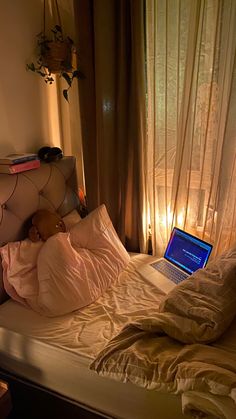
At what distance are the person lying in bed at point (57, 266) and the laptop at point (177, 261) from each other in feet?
0.64

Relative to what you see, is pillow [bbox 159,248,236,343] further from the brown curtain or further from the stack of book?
the stack of book

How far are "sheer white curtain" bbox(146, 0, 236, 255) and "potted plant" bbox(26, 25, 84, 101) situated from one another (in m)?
0.45

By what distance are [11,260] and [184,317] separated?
789 millimetres

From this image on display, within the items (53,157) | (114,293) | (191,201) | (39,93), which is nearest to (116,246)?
(114,293)

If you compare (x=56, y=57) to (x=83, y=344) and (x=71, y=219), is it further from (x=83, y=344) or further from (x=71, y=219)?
(x=83, y=344)

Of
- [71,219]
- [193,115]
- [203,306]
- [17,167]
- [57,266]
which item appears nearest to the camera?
[203,306]

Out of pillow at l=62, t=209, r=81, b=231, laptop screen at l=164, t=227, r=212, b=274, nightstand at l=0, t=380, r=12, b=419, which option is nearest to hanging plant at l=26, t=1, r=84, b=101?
pillow at l=62, t=209, r=81, b=231

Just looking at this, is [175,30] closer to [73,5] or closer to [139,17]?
[139,17]

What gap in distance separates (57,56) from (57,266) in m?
1.17

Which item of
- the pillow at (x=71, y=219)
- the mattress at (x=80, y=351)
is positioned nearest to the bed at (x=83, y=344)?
the mattress at (x=80, y=351)

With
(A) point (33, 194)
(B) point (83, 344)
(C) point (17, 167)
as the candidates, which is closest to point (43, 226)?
(A) point (33, 194)

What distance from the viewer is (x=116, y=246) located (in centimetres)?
156

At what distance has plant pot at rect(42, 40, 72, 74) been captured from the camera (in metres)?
1.60

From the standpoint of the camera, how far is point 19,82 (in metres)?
1.61
